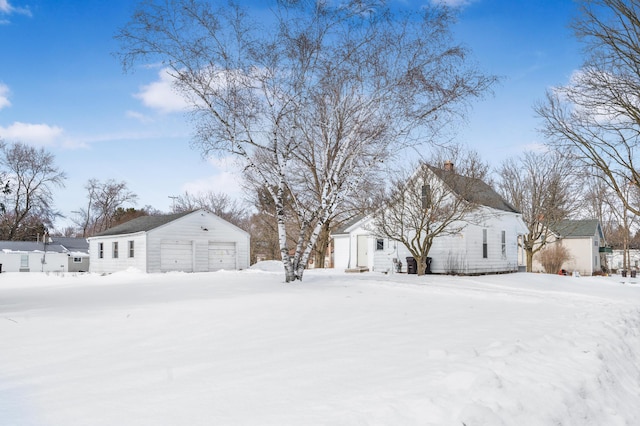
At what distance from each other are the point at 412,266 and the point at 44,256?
32398 mm

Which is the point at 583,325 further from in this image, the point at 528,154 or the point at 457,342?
the point at 528,154

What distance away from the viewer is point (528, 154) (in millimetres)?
27953

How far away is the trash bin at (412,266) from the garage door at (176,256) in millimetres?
12676

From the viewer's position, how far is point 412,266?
69.2 ft

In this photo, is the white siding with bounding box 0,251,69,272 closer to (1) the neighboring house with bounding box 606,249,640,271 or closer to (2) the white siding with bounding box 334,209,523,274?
(2) the white siding with bounding box 334,209,523,274

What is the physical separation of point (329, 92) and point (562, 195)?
67.3 ft

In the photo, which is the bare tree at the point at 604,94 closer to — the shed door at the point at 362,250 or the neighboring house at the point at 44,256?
the shed door at the point at 362,250

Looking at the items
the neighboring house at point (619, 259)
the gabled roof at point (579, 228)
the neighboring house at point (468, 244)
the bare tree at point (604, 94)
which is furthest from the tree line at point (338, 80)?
the neighboring house at point (619, 259)

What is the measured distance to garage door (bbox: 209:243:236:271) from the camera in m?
27.5

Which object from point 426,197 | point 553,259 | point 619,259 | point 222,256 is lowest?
point 619,259

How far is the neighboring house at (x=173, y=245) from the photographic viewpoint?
Result: 24984mm

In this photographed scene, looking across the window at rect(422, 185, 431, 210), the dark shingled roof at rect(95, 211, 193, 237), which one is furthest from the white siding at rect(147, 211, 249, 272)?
the window at rect(422, 185, 431, 210)

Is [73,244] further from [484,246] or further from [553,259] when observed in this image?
[553,259]

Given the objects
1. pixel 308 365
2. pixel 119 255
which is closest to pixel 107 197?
pixel 119 255
